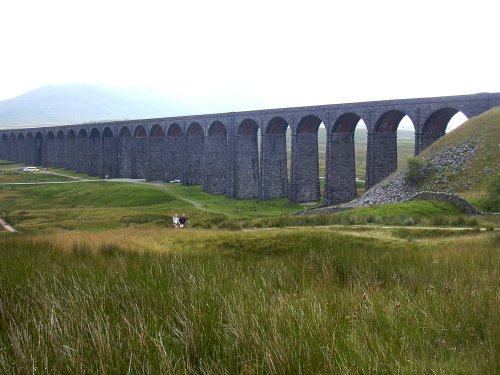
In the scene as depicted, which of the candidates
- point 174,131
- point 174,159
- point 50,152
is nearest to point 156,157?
point 174,159

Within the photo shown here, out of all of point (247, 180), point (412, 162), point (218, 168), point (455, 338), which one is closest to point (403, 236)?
point (455, 338)

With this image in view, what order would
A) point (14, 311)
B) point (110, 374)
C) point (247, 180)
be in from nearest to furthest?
point (110, 374) < point (14, 311) < point (247, 180)

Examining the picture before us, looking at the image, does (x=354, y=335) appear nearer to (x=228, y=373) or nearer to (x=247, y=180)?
(x=228, y=373)

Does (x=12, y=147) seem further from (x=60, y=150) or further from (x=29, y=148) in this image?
(x=60, y=150)

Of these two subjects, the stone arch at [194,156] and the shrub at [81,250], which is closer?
the shrub at [81,250]

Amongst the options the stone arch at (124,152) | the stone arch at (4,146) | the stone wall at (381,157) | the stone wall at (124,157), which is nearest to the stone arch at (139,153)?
the stone arch at (124,152)

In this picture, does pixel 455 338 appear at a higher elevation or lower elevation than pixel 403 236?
higher

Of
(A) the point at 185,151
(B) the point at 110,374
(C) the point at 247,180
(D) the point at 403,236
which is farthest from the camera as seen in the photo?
(A) the point at 185,151

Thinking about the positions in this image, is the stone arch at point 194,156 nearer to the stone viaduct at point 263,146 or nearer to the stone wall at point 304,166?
the stone viaduct at point 263,146

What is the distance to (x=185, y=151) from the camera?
67562mm

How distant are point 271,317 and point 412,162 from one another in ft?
102

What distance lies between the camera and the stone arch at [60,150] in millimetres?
100000

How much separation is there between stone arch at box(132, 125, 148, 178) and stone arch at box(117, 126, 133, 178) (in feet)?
7.82

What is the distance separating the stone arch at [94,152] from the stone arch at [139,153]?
41.2ft
